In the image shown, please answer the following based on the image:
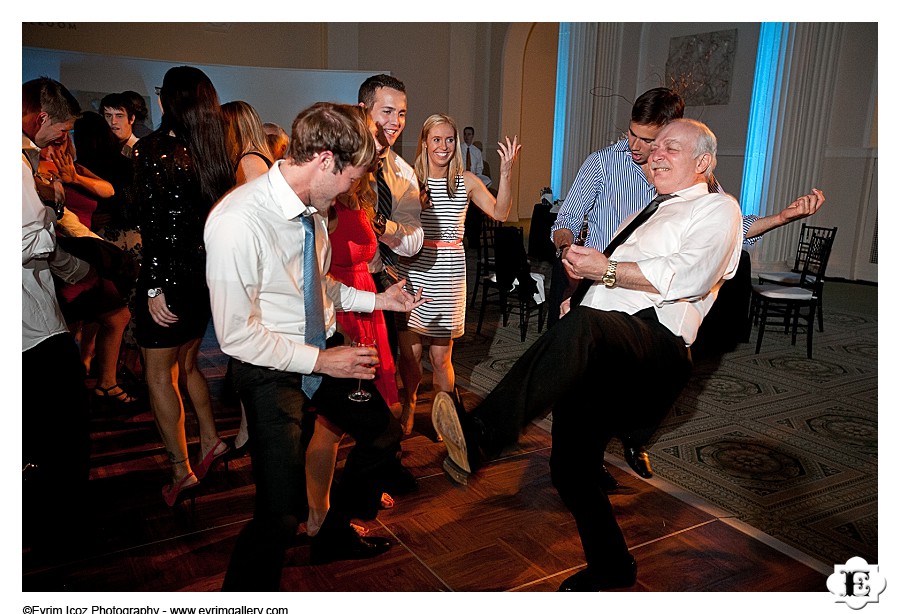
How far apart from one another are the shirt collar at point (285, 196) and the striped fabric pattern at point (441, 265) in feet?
4.99

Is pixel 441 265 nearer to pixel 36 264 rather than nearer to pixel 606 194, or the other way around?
pixel 606 194

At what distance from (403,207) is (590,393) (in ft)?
4.73

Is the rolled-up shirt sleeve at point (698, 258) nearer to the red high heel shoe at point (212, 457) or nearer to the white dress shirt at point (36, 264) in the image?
the white dress shirt at point (36, 264)

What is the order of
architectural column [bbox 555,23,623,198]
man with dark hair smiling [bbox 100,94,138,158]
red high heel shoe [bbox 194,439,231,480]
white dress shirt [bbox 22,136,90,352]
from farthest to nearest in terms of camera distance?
architectural column [bbox 555,23,623,198] → man with dark hair smiling [bbox 100,94,138,158] → red high heel shoe [bbox 194,439,231,480] → white dress shirt [bbox 22,136,90,352]

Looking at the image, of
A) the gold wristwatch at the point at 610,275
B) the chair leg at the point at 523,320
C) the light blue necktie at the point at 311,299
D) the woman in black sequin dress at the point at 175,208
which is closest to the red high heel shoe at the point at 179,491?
the woman in black sequin dress at the point at 175,208

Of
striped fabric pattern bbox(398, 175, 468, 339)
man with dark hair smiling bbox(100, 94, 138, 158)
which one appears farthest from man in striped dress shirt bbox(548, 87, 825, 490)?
man with dark hair smiling bbox(100, 94, 138, 158)

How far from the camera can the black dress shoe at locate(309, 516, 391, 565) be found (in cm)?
251

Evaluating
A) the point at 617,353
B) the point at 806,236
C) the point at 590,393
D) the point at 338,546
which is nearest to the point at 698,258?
the point at 617,353

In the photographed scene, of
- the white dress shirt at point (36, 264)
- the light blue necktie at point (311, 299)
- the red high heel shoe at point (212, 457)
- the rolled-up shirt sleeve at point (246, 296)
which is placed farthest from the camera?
the red high heel shoe at point (212, 457)

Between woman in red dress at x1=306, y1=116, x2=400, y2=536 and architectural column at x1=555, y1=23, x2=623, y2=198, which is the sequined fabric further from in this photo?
architectural column at x1=555, y1=23, x2=623, y2=198

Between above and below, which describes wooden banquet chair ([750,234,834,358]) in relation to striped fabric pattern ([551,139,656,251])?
below

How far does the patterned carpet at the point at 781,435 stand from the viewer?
118 inches
